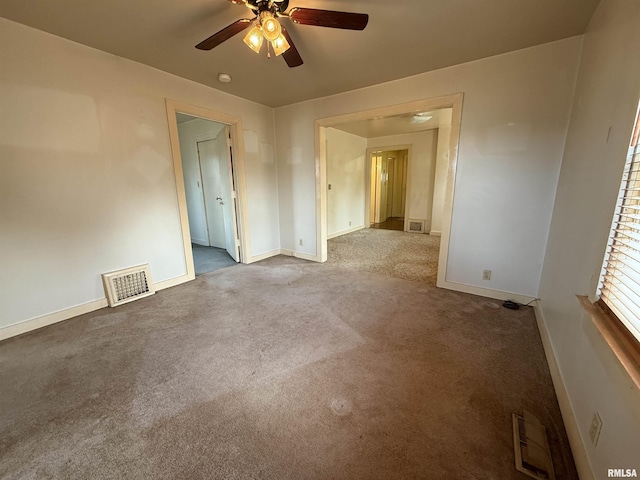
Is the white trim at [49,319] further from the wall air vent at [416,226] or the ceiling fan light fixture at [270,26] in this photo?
the wall air vent at [416,226]

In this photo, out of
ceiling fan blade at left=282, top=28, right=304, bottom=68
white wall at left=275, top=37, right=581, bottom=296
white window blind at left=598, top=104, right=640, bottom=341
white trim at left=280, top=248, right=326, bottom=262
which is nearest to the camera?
white window blind at left=598, top=104, right=640, bottom=341

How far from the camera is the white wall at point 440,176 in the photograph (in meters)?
5.77

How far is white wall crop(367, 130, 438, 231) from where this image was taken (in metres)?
6.12

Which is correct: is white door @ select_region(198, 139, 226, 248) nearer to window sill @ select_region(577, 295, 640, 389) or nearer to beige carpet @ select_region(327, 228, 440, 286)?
beige carpet @ select_region(327, 228, 440, 286)

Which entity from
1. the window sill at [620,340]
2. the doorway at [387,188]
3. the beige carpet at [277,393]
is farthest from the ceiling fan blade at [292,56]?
the doorway at [387,188]

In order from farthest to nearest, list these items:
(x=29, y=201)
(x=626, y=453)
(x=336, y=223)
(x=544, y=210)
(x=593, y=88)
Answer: (x=336, y=223) → (x=544, y=210) → (x=29, y=201) → (x=593, y=88) → (x=626, y=453)

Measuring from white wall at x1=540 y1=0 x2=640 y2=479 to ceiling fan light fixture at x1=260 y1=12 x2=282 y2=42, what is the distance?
5.97 ft

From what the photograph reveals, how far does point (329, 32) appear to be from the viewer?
2025 mm

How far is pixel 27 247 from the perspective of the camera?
213 centimetres

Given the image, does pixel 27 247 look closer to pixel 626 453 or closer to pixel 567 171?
pixel 626 453

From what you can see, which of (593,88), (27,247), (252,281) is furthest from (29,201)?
(593,88)

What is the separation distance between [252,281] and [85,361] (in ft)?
5.67

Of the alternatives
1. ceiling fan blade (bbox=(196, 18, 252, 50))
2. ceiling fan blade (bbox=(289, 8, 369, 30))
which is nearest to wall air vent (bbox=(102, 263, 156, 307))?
ceiling fan blade (bbox=(196, 18, 252, 50))

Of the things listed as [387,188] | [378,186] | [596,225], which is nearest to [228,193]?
[596,225]
